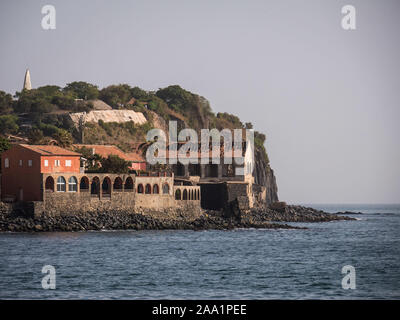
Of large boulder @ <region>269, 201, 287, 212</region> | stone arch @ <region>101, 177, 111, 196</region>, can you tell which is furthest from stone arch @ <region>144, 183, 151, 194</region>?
large boulder @ <region>269, 201, 287, 212</region>

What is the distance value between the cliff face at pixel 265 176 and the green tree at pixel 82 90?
1127 inches

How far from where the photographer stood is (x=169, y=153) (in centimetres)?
9606

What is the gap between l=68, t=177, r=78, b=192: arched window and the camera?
228 feet

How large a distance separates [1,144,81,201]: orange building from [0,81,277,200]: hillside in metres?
11.9

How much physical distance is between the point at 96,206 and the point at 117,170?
20.9ft

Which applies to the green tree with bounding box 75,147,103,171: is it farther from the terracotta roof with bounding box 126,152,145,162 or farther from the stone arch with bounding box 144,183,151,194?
the terracotta roof with bounding box 126,152,145,162

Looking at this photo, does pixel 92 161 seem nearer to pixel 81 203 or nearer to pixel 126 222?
pixel 126 222

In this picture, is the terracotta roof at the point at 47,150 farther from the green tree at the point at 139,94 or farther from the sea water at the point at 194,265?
the green tree at the point at 139,94

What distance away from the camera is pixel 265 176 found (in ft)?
440

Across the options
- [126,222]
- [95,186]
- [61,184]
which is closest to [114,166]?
[95,186]

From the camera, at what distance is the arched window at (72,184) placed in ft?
228

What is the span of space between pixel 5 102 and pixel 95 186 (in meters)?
46.5
